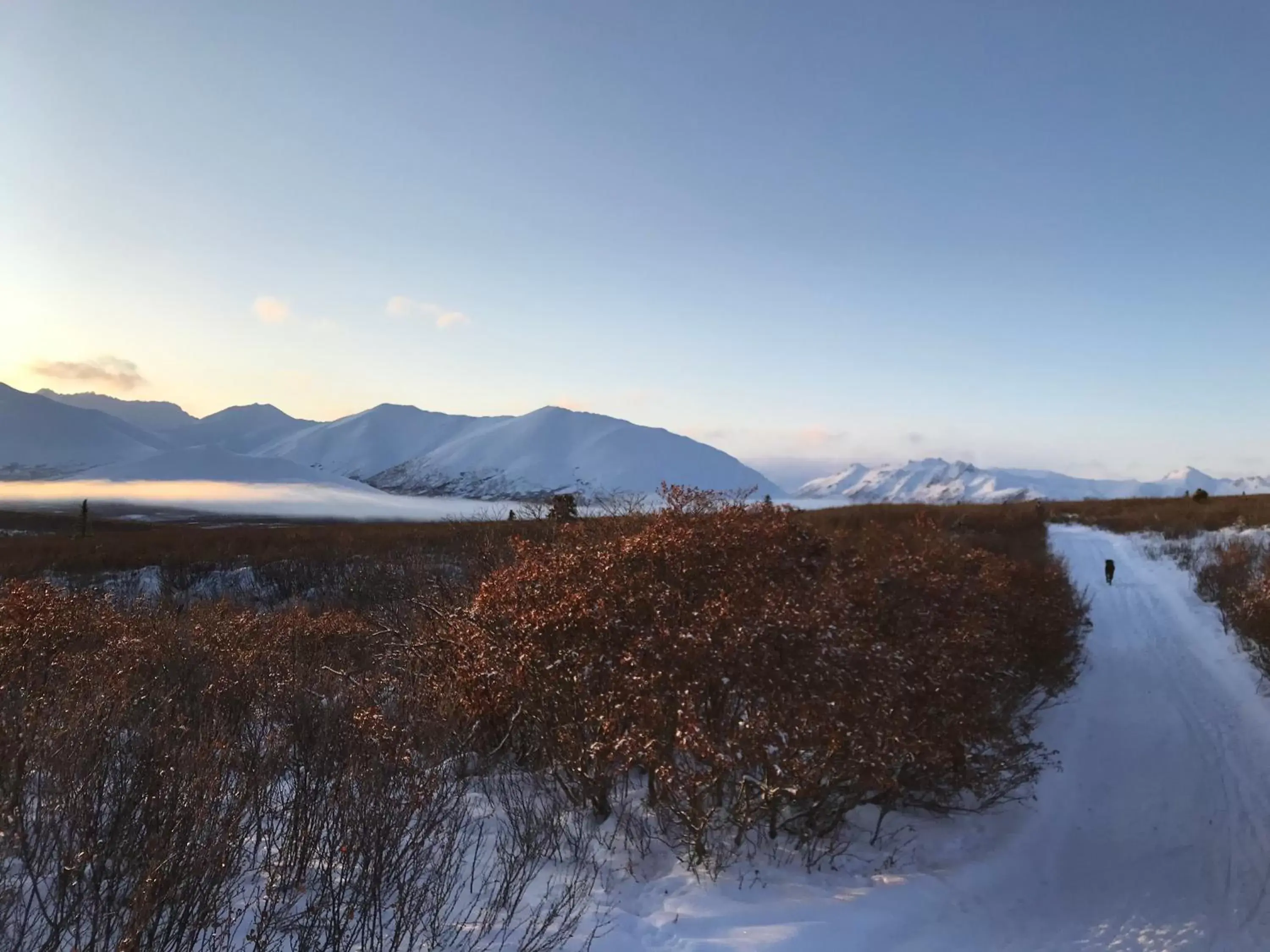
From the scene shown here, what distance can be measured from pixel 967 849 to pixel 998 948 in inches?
87.2

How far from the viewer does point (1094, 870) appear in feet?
30.4

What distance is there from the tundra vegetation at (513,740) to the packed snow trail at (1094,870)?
602 millimetres

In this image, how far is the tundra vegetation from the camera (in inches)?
191

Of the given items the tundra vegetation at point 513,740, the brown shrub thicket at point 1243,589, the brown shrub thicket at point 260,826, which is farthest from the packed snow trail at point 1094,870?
the brown shrub thicket at point 260,826

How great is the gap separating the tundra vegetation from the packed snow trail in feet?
1.98

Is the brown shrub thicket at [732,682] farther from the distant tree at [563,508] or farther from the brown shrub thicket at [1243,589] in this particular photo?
the distant tree at [563,508]

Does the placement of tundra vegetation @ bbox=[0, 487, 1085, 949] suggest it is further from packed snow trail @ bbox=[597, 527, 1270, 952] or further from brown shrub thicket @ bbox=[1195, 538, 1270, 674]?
brown shrub thicket @ bbox=[1195, 538, 1270, 674]

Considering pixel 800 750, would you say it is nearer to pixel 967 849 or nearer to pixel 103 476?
pixel 967 849

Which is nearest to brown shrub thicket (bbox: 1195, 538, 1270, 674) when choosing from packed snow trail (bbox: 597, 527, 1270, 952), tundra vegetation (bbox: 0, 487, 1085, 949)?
packed snow trail (bbox: 597, 527, 1270, 952)

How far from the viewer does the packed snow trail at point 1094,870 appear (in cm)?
680

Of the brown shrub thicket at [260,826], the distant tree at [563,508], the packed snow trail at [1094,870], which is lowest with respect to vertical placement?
the packed snow trail at [1094,870]

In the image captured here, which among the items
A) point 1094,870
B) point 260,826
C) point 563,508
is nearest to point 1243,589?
point 1094,870

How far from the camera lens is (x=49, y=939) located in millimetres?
3883

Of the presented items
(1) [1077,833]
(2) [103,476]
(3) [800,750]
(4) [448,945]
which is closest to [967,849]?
(1) [1077,833]
